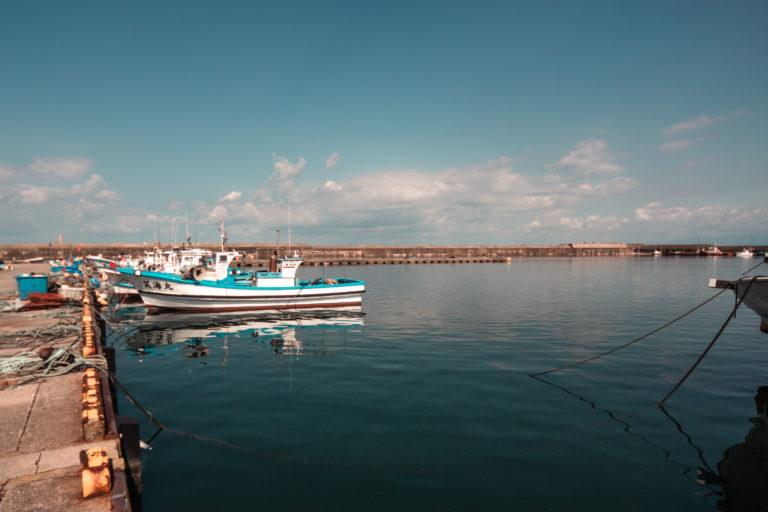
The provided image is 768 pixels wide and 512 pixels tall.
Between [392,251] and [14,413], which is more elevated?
[392,251]

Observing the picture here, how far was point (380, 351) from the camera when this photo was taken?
17.9 meters

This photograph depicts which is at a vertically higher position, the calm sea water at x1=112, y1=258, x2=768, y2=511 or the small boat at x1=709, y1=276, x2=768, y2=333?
the small boat at x1=709, y1=276, x2=768, y2=333

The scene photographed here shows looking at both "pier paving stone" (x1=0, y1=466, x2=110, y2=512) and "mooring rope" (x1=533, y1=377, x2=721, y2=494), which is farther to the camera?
"mooring rope" (x1=533, y1=377, x2=721, y2=494)

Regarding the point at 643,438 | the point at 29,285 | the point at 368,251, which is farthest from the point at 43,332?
the point at 368,251

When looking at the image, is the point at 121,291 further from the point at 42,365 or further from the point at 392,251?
the point at 392,251

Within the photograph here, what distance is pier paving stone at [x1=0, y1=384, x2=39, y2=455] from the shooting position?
682 cm

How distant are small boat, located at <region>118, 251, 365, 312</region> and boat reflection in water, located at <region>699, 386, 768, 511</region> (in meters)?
24.8

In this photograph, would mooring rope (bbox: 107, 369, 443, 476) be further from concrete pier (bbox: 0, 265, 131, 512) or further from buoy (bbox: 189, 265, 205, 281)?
buoy (bbox: 189, 265, 205, 281)

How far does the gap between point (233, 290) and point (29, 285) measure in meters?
12.2

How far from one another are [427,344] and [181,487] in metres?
12.9

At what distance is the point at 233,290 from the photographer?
28203 millimetres

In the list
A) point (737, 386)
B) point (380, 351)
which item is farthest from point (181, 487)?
point (737, 386)

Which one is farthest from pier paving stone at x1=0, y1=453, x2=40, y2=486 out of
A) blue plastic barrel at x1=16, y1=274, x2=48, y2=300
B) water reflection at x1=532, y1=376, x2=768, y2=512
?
blue plastic barrel at x1=16, y1=274, x2=48, y2=300

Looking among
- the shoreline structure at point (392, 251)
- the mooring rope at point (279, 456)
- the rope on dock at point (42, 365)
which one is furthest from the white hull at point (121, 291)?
the shoreline structure at point (392, 251)
